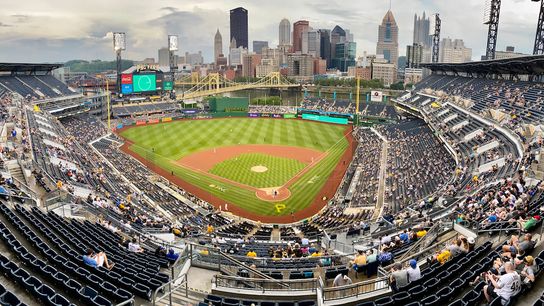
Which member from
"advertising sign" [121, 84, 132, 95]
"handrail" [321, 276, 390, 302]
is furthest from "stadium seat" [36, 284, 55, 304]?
"advertising sign" [121, 84, 132, 95]

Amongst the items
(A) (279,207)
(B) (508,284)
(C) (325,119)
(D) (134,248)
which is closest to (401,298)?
(B) (508,284)

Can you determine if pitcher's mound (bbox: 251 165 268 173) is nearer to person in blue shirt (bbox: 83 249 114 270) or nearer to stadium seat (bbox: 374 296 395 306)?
person in blue shirt (bbox: 83 249 114 270)

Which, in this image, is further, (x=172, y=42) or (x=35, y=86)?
(x=172, y=42)

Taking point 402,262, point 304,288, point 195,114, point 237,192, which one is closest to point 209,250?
point 304,288

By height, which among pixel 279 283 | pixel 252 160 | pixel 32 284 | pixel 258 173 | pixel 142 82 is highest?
pixel 142 82

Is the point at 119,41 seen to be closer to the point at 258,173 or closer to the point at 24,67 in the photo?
the point at 24,67

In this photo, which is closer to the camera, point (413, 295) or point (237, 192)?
point (413, 295)

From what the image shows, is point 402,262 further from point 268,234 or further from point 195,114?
point 195,114
